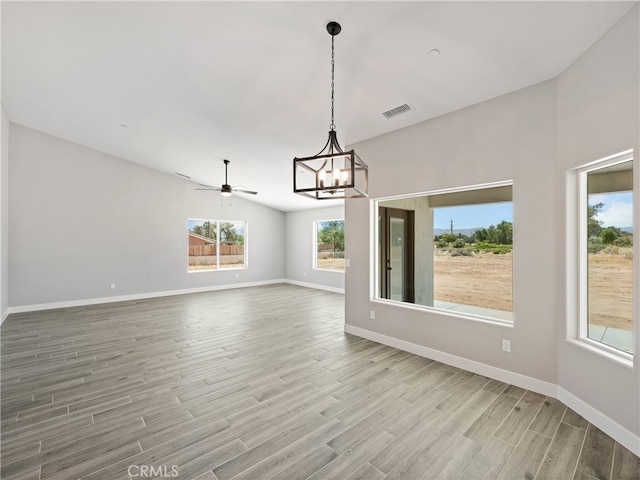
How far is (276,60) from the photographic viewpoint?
3.07 metres

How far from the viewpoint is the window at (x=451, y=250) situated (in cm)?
353

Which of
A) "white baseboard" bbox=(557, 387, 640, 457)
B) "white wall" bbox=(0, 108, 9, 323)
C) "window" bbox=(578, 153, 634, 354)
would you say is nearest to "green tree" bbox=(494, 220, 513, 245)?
"window" bbox=(578, 153, 634, 354)

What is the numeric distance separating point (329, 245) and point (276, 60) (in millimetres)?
6714

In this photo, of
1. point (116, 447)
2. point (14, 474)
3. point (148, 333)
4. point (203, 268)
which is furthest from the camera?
point (203, 268)

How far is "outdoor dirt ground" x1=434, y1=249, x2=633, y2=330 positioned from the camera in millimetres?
2449

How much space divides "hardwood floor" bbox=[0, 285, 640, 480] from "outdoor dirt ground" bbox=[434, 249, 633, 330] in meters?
0.90

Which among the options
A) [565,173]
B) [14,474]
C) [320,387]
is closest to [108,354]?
[14,474]

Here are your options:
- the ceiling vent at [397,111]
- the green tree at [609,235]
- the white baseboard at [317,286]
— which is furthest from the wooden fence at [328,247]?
the green tree at [609,235]

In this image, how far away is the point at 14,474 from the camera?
1.92 metres

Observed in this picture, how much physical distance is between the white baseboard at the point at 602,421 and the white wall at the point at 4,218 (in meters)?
8.51

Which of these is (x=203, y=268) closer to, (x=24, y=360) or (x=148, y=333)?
(x=148, y=333)

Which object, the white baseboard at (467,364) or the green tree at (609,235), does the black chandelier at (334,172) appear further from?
the white baseboard at (467,364)

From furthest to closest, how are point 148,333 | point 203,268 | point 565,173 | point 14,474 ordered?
point 203,268
point 148,333
point 565,173
point 14,474

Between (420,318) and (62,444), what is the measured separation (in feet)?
12.2
